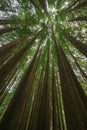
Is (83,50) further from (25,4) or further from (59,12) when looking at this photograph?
(59,12)

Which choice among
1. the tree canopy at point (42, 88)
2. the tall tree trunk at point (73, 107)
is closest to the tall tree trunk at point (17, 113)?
the tree canopy at point (42, 88)

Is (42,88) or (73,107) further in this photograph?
(42,88)

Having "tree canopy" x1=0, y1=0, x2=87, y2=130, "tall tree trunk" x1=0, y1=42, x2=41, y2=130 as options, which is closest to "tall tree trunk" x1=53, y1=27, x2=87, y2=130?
"tree canopy" x1=0, y1=0, x2=87, y2=130

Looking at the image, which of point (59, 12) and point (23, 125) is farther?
point (59, 12)

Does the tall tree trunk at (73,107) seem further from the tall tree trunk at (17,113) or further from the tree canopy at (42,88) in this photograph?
the tall tree trunk at (17,113)

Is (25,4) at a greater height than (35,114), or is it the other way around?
(25,4)

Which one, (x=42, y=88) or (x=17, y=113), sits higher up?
(x=17, y=113)

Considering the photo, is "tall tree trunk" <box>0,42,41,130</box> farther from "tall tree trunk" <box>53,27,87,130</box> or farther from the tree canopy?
"tall tree trunk" <box>53,27,87,130</box>

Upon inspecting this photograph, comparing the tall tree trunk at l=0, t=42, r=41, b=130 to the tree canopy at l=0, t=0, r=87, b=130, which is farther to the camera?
the tree canopy at l=0, t=0, r=87, b=130

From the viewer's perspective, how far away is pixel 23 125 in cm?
307

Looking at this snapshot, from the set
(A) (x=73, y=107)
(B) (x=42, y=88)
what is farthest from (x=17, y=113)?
(B) (x=42, y=88)

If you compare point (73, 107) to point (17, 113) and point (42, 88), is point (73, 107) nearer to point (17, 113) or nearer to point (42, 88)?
point (17, 113)

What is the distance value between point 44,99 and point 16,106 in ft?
2.80

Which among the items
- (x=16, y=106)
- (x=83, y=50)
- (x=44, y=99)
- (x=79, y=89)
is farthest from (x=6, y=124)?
(x=83, y=50)
